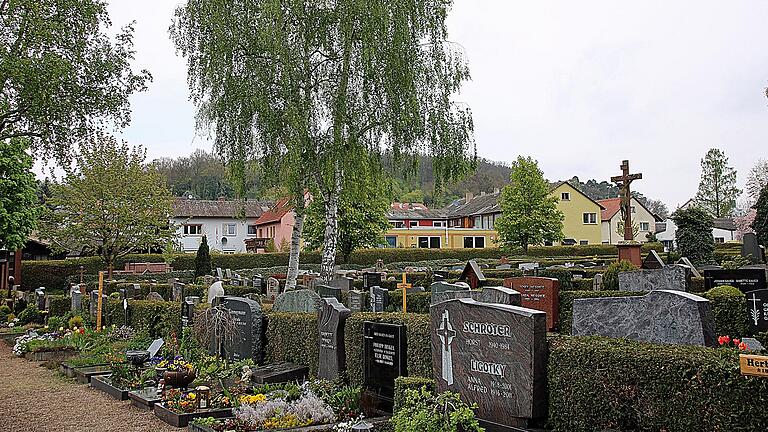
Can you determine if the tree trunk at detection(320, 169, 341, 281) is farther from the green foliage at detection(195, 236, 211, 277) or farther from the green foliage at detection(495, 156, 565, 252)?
the green foliage at detection(495, 156, 565, 252)

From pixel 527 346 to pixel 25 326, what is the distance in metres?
18.8

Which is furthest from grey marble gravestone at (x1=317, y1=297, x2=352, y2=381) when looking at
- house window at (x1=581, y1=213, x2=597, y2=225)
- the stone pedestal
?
house window at (x1=581, y1=213, x2=597, y2=225)

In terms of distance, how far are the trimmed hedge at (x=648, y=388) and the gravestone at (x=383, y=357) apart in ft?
8.37

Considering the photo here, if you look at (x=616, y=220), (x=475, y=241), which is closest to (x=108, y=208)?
(x=475, y=241)

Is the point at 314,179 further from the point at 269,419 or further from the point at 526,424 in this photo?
the point at 526,424

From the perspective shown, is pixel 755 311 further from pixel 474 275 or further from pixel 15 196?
pixel 15 196

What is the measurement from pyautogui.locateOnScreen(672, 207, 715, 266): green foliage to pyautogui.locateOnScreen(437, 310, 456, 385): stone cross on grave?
1150 inches

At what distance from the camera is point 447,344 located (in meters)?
7.84

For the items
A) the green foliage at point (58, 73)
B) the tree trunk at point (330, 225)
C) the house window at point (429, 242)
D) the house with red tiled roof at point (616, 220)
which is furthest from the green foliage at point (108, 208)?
Answer: the house with red tiled roof at point (616, 220)

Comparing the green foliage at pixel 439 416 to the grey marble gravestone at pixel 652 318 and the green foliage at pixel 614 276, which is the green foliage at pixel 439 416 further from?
the green foliage at pixel 614 276

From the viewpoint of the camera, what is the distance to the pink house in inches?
2427

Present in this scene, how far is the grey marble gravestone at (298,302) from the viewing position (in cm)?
1315

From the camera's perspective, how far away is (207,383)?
36.2ft

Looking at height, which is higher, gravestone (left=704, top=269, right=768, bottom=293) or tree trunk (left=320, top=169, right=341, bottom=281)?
tree trunk (left=320, top=169, right=341, bottom=281)
